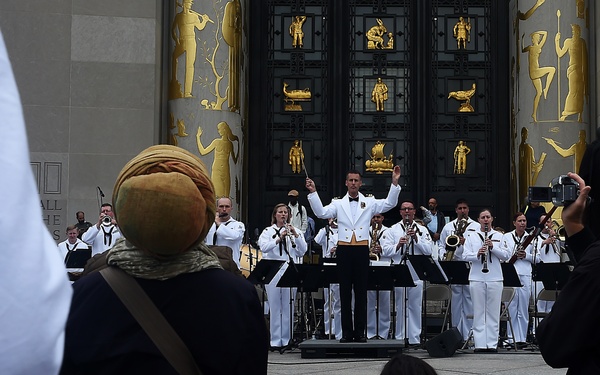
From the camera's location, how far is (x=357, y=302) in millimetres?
14844

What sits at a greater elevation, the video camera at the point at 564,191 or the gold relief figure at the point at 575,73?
the gold relief figure at the point at 575,73

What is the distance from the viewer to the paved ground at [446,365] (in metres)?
12.2

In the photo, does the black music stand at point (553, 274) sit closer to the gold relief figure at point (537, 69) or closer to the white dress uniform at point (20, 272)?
the gold relief figure at point (537, 69)

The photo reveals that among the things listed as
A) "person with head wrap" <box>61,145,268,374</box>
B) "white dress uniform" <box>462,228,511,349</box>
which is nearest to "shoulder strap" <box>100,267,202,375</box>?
"person with head wrap" <box>61,145,268,374</box>

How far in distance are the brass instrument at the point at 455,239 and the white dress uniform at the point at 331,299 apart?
6.92ft

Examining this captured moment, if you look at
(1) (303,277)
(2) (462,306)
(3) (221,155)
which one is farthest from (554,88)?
(1) (303,277)

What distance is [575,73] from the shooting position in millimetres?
22125

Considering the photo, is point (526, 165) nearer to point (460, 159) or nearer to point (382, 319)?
point (460, 159)

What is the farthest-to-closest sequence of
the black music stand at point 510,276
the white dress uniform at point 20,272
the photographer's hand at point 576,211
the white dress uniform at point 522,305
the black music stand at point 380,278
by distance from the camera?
the white dress uniform at point 522,305
the black music stand at point 510,276
the black music stand at point 380,278
the photographer's hand at point 576,211
the white dress uniform at point 20,272

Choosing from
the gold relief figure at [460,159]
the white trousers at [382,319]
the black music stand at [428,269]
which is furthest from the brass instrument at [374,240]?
the gold relief figure at [460,159]

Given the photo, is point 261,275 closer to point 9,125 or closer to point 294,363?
point 294,363

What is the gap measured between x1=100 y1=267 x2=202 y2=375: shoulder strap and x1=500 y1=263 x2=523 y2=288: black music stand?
44.0ft

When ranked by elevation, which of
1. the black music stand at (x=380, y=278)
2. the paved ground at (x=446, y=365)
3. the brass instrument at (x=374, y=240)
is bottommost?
the paved ground at (x=446, y=365)

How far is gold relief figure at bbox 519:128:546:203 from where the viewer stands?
72.9 feet
